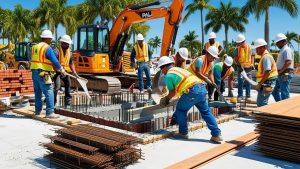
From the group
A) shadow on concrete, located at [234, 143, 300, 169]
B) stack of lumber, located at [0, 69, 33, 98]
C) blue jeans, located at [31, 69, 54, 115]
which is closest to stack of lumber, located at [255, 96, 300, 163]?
shadow on concrete, located at [234, 143, 300, 169]

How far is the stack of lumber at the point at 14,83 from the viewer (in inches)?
367

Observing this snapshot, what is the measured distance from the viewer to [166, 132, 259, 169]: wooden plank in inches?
189

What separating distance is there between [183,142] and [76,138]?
2006 millimetres

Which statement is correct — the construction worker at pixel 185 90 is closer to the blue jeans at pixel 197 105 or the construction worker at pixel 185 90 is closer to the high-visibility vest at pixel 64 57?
the blue jeans at pixel 197 105

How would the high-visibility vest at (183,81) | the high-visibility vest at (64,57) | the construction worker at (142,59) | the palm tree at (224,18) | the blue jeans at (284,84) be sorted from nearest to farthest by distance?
1. the high-visibility vest at (183,81)
2. the blue jeans at (284,84)
3. the high-visibility vest at (64,57)
4. the construction worker at (142,59)
5. the palm tree at (224,18)

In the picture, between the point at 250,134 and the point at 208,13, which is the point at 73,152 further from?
the point at 208,13

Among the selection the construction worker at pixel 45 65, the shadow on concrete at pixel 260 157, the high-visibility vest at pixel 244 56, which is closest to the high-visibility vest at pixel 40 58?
the construction worker at pixel 45 65

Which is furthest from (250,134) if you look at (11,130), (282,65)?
(11,130)

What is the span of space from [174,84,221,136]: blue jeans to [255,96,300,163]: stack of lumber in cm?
84

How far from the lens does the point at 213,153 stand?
532 centimetres

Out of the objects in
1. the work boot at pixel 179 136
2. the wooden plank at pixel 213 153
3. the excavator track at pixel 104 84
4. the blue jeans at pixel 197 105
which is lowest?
the wooden plank at pixel 213 153

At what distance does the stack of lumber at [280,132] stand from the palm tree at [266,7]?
2412cm

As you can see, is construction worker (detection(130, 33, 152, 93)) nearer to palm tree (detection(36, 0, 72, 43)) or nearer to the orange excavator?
the orange excavator

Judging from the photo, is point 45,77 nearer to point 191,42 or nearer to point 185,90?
point 185,90
